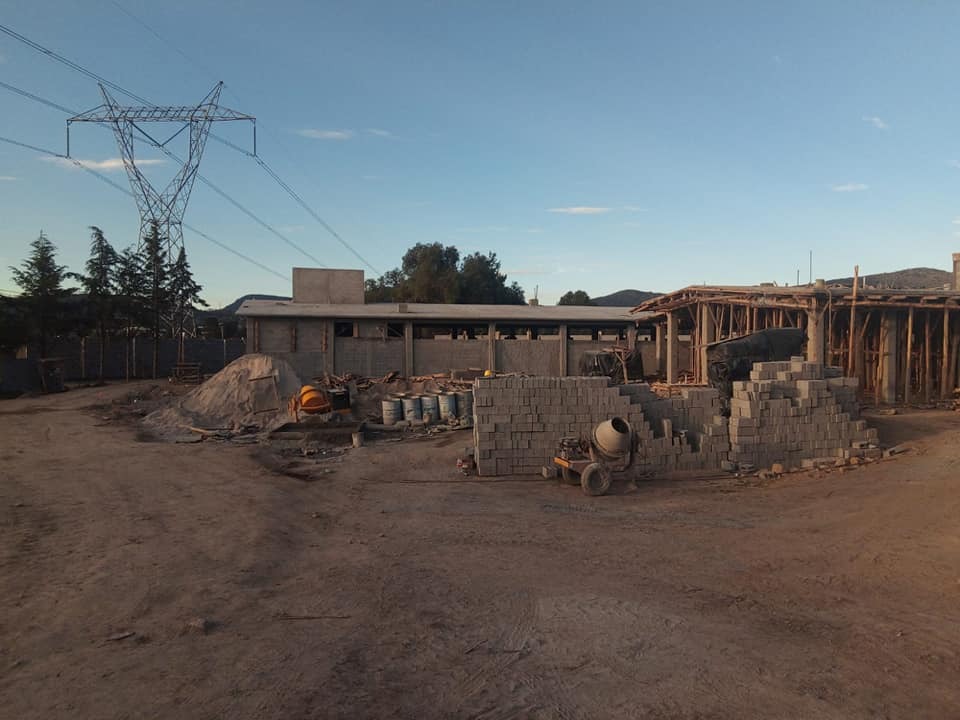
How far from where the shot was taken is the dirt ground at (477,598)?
4289 mm

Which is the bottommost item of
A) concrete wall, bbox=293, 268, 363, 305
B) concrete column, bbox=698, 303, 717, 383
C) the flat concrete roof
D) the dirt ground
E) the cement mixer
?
the dirt ground

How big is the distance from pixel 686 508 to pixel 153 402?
18927mm

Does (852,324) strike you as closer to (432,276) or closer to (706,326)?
(706,326)

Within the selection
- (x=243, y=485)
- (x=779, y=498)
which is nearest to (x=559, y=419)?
(x=779, y=498)

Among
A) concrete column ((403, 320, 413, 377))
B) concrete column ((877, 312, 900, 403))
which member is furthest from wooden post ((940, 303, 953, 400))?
concrete column ((403, 320, 413, 377))

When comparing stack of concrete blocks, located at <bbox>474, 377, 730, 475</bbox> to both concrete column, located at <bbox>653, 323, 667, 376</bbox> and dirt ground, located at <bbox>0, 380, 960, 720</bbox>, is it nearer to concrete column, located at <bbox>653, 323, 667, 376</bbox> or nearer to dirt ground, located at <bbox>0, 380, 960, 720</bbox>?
dirt ground, located at <bbox>0, 380, 960, 720</bbox>

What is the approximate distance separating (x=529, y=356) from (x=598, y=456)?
50.2 feet

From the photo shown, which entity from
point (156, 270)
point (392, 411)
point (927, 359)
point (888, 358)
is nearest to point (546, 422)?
point (392, 411)

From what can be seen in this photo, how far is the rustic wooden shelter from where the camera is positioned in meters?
17.8

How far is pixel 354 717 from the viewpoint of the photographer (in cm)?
396

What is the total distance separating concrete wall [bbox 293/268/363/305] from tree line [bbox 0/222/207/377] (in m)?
6.41

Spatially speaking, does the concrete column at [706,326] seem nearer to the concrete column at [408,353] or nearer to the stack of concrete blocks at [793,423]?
the stack of concrete blocks at [793,423]

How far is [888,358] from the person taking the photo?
18.5 metres

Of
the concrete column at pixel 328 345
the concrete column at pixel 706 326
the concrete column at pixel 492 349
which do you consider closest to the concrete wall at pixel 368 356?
the concrete column at pixel 328 345
